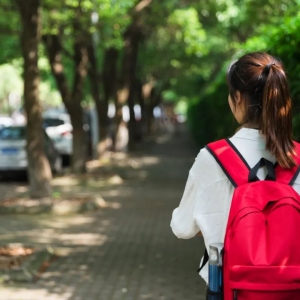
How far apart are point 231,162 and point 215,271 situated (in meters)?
0.38

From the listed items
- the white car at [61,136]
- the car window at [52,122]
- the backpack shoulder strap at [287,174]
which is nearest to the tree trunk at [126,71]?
the car window at [52,122]

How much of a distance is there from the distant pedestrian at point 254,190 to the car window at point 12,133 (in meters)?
16.9

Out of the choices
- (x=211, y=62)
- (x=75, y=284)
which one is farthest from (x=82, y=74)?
(x=211, y=62)

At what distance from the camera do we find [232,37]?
25.4 m

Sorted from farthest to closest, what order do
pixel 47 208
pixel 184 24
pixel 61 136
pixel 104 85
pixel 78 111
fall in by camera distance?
pixel 104 85, pixel 61 136, pixel 184 24, pixel 78 111, pixel 47 208

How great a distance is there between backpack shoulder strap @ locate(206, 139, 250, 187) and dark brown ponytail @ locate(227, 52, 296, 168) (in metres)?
0.11

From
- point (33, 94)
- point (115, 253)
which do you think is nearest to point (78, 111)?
point (33, 94)

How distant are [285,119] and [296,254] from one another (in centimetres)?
51

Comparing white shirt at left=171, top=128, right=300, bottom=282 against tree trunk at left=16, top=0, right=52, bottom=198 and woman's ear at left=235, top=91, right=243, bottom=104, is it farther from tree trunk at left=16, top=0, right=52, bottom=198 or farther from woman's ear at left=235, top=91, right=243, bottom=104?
tree trunk at left=16, top=0, right=52, bottom=198

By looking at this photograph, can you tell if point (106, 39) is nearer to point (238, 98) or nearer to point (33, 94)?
point (33, 94)

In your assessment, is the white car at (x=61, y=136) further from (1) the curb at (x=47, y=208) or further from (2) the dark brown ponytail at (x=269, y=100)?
(2) the dark brown ponytail at (x=269, y=100)

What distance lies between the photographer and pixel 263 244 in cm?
239

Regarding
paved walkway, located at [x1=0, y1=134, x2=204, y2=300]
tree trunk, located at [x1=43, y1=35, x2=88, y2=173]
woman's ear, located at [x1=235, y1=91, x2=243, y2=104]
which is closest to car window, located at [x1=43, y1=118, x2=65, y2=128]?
tree trunk, located at [x1=43, y1=35, x2=88, y2=173]

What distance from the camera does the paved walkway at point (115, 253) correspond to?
275 inches
